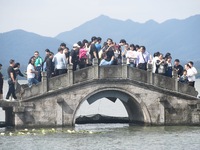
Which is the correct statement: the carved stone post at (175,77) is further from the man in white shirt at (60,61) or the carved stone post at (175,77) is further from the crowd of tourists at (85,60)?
the man in white shirt at (60,61)

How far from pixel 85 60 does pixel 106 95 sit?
2323 millimetres

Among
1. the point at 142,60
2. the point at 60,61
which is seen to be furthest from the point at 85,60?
the point at 142,60

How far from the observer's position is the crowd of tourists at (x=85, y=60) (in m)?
37.9

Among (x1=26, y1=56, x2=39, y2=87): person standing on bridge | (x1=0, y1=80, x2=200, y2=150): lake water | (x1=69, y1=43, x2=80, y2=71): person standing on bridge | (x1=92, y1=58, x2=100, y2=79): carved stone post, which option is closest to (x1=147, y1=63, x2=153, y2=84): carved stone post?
(x1=0, y1=80, x2=200, y2=150): lake water

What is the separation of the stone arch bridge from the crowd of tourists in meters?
0.58

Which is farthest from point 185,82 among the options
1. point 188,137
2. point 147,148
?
point 147,148

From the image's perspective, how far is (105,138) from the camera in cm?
3462

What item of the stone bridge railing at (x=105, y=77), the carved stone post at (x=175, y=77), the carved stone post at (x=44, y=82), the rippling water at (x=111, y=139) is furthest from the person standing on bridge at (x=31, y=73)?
the carved stone post at (x=175, y=77)

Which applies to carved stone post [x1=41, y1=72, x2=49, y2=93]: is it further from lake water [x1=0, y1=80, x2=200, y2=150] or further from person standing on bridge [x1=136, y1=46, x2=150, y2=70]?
person standing on bridge [x1=136, y1=46, x2=150, y2=70]

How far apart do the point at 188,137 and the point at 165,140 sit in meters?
1.52

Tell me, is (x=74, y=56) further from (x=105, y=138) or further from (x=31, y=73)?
(x=105, y=138)

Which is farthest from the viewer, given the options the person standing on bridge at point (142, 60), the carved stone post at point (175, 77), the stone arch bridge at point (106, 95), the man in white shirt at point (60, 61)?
the person standing on bridge at point (142, 60)

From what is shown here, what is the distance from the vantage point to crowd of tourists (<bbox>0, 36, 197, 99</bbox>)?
3788 cm

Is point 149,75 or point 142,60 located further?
point 142,60
